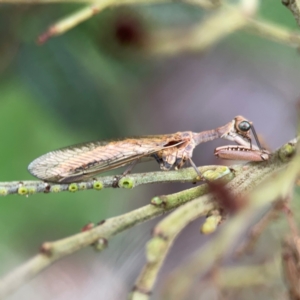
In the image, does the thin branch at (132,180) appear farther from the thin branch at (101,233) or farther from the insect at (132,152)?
the insect at (132,152)

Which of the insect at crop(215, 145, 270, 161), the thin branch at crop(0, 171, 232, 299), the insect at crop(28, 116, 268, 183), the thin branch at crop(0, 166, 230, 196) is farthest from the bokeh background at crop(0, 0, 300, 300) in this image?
the thin branch at crop(0, 171, 232, 299)

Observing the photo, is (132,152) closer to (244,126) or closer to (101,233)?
(244,126)

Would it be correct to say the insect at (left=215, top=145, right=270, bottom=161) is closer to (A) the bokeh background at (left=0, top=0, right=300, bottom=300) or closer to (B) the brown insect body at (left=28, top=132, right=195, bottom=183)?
(B) the brown insect body at (left=28, top=132, right=195, bottom=183)

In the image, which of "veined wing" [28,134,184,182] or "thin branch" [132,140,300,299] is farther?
"veined wing" [28,134,184,182]

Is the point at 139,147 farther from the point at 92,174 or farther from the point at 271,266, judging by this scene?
the point at 271,266

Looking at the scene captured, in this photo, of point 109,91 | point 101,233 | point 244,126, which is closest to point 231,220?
point 101,233

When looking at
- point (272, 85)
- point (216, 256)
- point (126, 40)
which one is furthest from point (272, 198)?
point (272, 85)

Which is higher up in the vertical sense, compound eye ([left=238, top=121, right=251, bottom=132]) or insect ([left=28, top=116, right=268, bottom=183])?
insect ([left=28, top=116, right=268, bottom=183])
